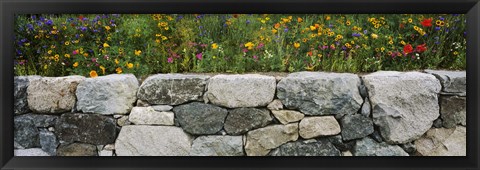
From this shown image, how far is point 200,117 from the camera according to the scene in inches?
146

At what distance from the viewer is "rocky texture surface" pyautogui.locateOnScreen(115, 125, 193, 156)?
147 inches

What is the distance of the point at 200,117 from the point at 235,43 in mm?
704

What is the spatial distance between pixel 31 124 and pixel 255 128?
1624 mm

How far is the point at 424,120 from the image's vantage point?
12.1ft

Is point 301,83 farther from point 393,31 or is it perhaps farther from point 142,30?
point 142,30

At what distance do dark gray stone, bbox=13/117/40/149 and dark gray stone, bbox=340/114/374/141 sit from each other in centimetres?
221

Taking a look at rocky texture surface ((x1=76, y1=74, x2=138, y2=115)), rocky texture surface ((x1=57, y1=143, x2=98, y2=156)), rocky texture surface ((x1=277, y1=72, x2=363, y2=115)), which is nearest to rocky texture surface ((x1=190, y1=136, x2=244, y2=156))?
rocky texture surface ((x1=277, y1=72, x2=363, y2=115))

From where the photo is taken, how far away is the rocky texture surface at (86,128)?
3.74 metres

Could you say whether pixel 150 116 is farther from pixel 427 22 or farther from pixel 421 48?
pixel 427 22

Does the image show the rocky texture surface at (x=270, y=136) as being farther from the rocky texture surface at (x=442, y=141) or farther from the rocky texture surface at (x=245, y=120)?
the rocky texture surface at (x=442, y=141)

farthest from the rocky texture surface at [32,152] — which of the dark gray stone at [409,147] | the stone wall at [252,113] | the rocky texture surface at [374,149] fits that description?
the dark gray stone at [409,147]

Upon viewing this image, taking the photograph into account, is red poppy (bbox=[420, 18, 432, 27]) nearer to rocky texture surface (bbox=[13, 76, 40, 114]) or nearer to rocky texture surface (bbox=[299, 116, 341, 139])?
rocky texture surface (bbox=[299, 116, 341, 139])
